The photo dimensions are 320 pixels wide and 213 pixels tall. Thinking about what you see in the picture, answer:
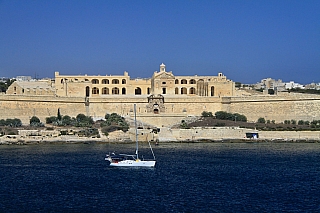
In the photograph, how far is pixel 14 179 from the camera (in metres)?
20.3

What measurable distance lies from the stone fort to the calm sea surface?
8904mm

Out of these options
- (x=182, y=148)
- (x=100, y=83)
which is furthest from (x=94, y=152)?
(x=100, y=83)

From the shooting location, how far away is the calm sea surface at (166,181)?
16562 millimetres

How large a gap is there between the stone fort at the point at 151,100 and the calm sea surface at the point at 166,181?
890 centimetres

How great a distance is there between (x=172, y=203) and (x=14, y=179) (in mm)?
6831

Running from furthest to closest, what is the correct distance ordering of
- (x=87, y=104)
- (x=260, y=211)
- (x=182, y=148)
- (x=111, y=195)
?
1. (x=87, y=104)
2. (x=182, y=148)
3. (x=111, y=195)
4. (x=260, y=211)

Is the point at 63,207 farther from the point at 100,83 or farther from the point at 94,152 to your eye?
the point at 100,83

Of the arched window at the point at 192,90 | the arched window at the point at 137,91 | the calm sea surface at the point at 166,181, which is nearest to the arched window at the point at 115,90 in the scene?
the arched window at the point at 137,91

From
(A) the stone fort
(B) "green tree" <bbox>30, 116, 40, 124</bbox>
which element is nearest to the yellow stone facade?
(A) the stone fort

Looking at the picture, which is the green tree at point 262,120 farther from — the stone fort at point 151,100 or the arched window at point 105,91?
the arched window at point 105,91

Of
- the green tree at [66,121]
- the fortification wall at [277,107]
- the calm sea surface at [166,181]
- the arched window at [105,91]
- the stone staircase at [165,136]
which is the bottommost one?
the calm sea surface at [166,181]

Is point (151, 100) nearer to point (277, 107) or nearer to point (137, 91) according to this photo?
point (137, 91)

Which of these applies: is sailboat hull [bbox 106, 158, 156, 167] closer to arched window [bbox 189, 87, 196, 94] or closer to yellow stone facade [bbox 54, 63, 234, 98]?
yellow stone facade [bbox 54, 63, 234, 98]

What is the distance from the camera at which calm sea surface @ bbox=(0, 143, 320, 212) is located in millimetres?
16562
